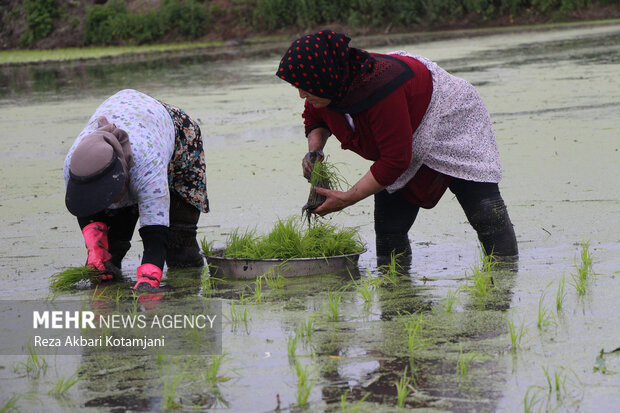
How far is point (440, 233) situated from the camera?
4863 mm

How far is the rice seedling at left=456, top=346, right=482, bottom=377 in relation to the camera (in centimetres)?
266

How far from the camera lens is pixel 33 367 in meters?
2.95

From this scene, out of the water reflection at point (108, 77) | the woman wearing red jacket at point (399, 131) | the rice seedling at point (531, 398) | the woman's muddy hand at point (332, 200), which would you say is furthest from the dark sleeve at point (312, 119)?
the water reflection at point (108, 77)

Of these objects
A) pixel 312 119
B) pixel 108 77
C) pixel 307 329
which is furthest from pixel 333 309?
pixel 108 77

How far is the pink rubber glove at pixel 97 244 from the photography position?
3.85 metres

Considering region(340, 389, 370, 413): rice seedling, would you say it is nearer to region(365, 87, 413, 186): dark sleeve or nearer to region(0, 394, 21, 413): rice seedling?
region(0, 394, 21, 413): rice seedling

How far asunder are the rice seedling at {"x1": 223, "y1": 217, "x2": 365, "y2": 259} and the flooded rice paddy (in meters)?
0.13

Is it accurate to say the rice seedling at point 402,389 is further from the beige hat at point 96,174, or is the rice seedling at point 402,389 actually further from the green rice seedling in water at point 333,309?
the beige hat at point 96,174

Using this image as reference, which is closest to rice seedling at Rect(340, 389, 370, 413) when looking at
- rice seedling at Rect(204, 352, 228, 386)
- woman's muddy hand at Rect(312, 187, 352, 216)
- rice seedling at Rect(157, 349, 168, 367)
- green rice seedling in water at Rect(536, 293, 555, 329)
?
rice seedling at Rect(204, 352, 228, 386)

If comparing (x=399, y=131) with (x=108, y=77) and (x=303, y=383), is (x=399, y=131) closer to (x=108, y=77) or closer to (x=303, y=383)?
(x=303, y=383)

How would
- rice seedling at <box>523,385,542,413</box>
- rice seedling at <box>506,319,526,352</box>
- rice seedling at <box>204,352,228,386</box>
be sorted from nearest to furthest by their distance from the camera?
rice seedling at <box>523,385,542,413</box>, rice seedling at <box>204,352,228,386</box>, rice seedling at <box>506,319,526,352</box>

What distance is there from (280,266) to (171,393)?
1.38 m

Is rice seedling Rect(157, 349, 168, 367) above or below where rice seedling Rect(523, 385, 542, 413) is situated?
above

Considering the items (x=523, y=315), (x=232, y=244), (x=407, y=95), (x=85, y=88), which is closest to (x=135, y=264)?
(x=232, y=244)
